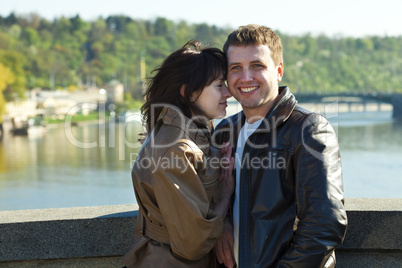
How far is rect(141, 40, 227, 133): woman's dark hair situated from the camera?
1.51 m

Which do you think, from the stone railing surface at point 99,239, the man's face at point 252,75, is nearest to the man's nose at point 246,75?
the man's face at point 252,75

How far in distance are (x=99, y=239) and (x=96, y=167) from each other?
17.6 meters

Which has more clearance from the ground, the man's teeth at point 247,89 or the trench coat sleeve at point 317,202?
the man's teeth at point 247,89

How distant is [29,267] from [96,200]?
37.4 feet

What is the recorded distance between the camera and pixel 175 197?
1.33 metres

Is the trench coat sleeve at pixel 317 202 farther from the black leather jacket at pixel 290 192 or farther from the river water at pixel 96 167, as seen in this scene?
the river water at pixel 96 167

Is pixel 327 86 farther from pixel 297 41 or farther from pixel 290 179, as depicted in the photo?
pixel 290 179

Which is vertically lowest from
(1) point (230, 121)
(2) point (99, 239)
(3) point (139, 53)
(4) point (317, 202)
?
(2) point (99, 239)

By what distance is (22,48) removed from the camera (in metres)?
56.7

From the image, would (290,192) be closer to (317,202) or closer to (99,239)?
(317,202)

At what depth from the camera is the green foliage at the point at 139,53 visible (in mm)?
56750

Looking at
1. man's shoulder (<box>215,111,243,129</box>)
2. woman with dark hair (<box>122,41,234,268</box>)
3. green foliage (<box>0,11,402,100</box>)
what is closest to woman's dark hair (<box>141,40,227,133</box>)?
woman with dark hair (<box>122,41,234,268</box>)

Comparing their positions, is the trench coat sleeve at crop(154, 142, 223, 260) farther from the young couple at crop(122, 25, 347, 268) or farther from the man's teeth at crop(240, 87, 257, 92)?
the man's teeth at crop(240, 87, 257, 92)

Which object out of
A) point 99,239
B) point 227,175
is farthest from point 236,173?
point 99,239
